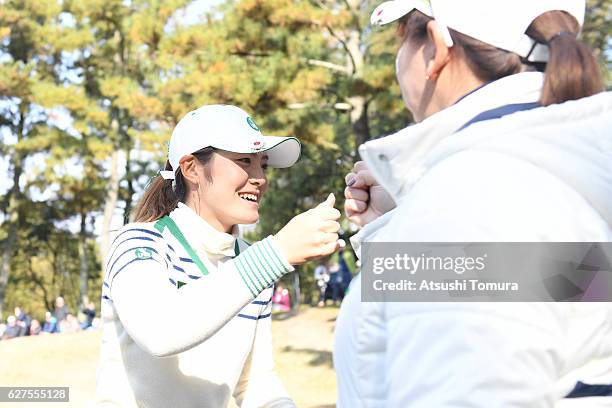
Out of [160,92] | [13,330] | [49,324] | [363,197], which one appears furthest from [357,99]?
[363,197]

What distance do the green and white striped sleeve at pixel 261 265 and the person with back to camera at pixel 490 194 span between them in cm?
54

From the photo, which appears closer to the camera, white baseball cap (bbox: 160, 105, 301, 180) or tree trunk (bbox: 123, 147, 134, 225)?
white baseball cap (bbox: 160, 105, 301, 180)

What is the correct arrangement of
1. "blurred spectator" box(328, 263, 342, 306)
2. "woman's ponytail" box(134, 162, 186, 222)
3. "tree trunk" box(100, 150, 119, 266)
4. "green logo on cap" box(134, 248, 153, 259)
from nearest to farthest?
"green logo on cap" box(134, 248, 153, 259) < "woman's ponytail" box(134, 162, 186, 222) < "blurred spectator" box(328, 263, 342, 306) < "tree trunk" box(100, 150, 119, 266)

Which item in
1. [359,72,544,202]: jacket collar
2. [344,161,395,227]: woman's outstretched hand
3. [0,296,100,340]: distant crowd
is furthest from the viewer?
[0,296,100,340]: distant crowd

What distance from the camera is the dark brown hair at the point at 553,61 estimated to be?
1.30 meters

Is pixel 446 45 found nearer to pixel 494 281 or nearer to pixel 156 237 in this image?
pixel 494 281

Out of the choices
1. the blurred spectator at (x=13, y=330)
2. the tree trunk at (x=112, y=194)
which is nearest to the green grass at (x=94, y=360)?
the blurred spectator at (x=13, y=330)

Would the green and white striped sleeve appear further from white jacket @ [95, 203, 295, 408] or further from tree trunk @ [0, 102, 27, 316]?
tree trunk @ [0, 102, 27, 316]

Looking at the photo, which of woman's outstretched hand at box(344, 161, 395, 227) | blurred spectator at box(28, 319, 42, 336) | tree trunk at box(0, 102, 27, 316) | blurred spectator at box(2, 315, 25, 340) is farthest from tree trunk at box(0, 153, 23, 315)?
woman's outstretched hand at box(344, 161, 395, 227)

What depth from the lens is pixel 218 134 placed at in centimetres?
258

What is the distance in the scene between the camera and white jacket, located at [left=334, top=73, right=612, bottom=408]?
1.09m

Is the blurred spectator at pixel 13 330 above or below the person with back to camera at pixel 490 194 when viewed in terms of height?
below

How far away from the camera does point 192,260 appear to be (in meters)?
2.54

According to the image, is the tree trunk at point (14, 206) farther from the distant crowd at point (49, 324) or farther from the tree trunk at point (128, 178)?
the distant crowd at point (49, 324)
